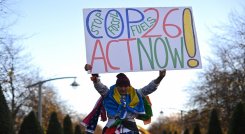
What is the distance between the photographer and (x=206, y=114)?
A: 41.3 m

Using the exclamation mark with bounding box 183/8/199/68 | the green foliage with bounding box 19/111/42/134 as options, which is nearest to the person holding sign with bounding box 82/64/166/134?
the exclamation mark with bounding box 183/8/199/68

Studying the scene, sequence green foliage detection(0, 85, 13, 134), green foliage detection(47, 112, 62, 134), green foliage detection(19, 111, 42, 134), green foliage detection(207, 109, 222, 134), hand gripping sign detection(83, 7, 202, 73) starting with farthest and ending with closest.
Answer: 1. green foliage detection(207, 109, 222, 134)
2. green foliage detection(47, 112, 62, 134)
3. green foliage detection(19, 111, 42, 134)
4. green foliage detection(0, 85, 13, 134)
5. hand gripping sign detection(83, 7, 202, 73)

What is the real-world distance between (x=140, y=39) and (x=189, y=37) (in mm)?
748

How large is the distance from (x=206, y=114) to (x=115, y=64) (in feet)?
116

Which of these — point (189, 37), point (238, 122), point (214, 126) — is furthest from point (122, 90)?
point (214, 126)

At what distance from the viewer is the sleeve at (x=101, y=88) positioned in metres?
6.45

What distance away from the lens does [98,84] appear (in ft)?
21.2

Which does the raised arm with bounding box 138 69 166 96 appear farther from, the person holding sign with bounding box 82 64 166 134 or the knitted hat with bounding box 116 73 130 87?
the knitted hat with bounding box 116 73 130 87

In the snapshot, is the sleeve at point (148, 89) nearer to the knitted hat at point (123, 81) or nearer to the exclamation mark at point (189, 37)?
the knitted hat at point (123, 81)

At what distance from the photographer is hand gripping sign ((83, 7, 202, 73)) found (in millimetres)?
6824

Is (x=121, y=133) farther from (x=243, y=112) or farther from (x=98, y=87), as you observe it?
(x=243, y=112)

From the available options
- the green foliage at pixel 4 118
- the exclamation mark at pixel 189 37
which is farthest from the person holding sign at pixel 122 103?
the green foliage at pixel 4 118

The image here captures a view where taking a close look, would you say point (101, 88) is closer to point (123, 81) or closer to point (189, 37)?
point (123, 81)

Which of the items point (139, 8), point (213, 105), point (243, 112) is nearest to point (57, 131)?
point (243, 112)
